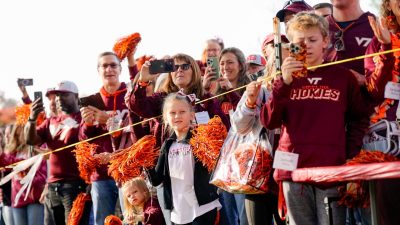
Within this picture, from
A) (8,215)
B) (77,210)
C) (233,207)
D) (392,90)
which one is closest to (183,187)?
(233,207)

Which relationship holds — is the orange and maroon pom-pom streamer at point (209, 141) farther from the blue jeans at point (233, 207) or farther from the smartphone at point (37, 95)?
the smartphone at point (37, 95)

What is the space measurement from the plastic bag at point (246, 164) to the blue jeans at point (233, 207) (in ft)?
3.83

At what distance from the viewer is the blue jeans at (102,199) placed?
8898 millimetres

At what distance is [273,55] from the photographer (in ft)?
21.4

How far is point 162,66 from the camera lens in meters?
7.79

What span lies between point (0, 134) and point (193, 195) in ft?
21.3

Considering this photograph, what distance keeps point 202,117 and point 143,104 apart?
61 centimetres

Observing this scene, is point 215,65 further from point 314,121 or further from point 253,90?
point 314,121

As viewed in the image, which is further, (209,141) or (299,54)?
(209,141)

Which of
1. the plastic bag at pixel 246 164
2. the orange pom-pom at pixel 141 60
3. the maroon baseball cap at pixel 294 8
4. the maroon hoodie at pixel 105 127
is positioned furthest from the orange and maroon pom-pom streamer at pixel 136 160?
the orange pom-pom at pixel 141 60

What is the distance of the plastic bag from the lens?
6.43 metres

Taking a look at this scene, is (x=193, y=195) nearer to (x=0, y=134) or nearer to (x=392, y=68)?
(x=392, y=68)

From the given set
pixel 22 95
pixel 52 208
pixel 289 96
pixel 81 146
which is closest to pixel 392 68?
pixel 289 96

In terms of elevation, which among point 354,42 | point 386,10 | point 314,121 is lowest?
point 314,121
